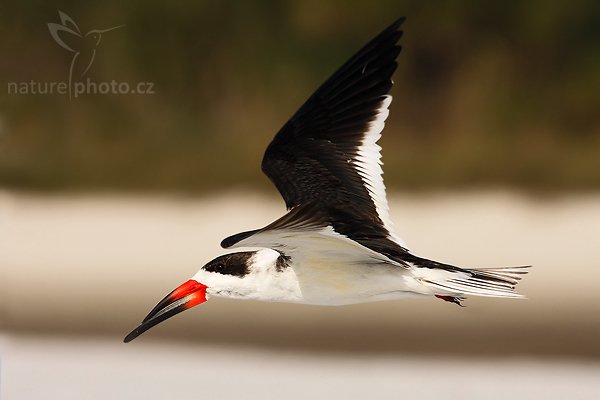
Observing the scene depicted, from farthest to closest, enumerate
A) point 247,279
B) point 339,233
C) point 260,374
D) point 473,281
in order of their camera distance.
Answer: point 260,374 → point 247,279 → point 473,281 → point 339,233

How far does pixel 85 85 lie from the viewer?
573 cm

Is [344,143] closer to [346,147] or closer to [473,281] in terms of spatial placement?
[346,147]

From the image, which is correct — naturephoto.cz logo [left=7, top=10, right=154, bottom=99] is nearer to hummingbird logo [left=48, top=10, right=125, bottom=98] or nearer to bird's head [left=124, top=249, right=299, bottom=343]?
hummingbird logo [left=48, top=10, right=125, bottom=98]

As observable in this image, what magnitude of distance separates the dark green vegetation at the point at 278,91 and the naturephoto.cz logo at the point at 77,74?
0.03m

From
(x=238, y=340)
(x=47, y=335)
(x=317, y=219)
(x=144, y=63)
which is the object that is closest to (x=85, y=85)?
(x=144, y=63)

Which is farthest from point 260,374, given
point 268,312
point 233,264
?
point 233,264

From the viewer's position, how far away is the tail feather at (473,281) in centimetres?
256

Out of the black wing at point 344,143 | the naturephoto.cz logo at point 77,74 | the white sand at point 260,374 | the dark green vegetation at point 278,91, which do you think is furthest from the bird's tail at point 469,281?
the naturephoto.cz logo at point 77,74

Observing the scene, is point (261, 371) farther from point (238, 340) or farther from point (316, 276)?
point (316, 276)

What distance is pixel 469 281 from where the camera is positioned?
8.56 ft

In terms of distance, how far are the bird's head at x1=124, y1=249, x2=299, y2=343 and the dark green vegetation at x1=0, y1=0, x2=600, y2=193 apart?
2.65 meters

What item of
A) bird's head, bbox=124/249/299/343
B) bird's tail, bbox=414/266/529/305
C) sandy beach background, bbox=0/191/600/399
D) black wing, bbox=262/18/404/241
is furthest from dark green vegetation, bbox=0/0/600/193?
bird's tail, bbox=414/266/529/305

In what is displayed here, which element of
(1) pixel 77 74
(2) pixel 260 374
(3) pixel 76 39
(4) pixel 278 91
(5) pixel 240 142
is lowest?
(2) pixel 260 374

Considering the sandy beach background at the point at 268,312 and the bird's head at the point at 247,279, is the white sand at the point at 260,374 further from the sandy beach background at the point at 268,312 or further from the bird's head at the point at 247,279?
the bird's head at the point at 247,279
